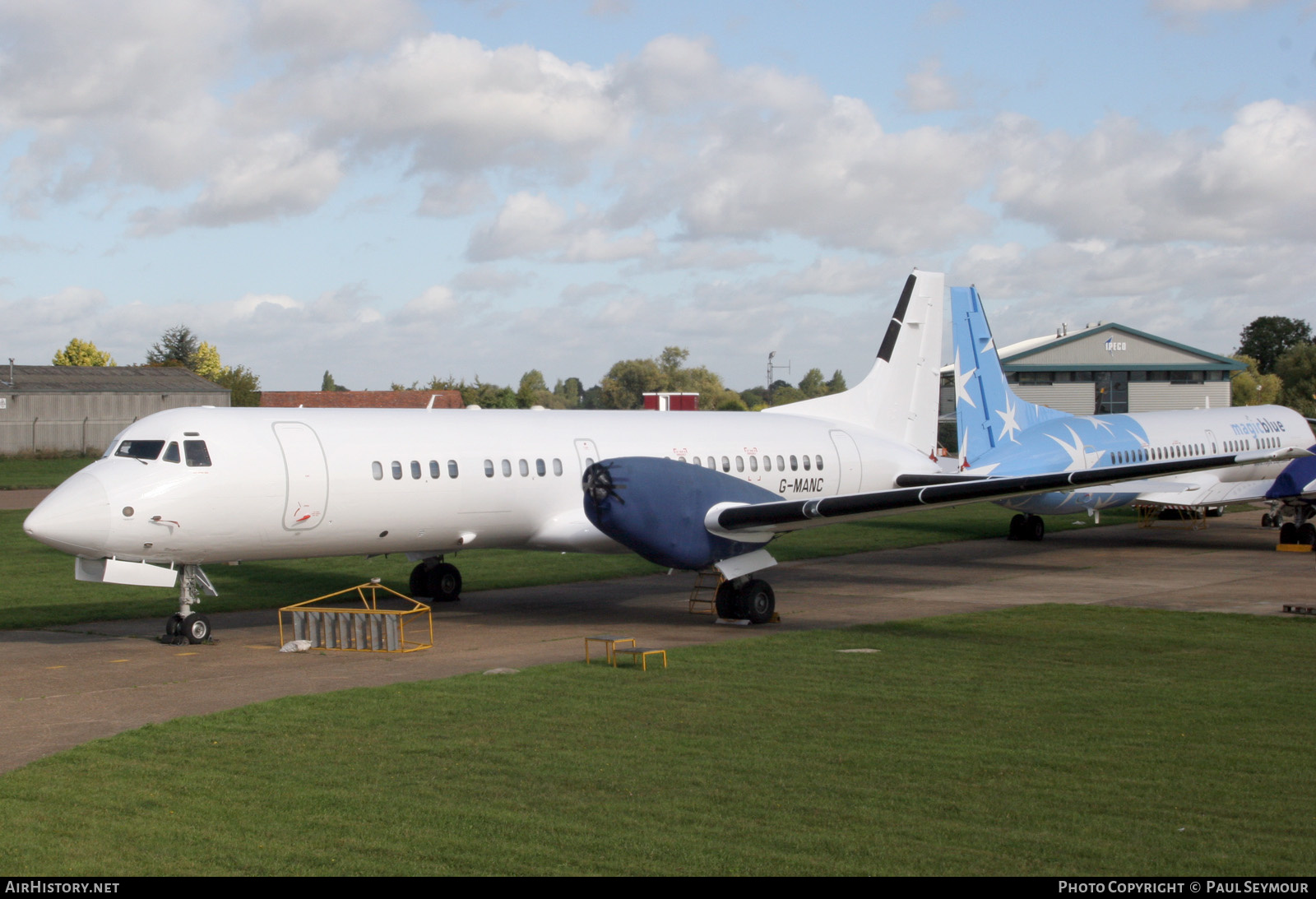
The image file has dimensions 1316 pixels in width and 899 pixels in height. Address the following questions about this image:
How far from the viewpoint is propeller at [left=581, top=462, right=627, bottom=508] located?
16.7m

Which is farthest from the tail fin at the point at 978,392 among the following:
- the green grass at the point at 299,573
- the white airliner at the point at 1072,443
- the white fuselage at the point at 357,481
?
the white fuselage at the point at 357,481

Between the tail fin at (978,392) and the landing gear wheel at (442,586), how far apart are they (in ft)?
40.1

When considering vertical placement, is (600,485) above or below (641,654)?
above

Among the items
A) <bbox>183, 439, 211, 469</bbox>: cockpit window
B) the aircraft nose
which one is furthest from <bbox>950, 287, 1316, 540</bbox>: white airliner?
the aircraft nose

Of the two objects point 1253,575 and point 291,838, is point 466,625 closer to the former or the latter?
point 291,838

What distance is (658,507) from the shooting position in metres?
16.8

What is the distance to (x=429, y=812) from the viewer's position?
8.46 meters

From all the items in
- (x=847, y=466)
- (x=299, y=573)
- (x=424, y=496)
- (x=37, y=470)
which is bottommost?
(x=299, y=573)

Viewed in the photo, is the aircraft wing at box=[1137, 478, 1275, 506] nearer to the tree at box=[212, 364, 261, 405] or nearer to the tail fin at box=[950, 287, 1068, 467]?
the tail fin at box=[950, 287, 1068, 467]

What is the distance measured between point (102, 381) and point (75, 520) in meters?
69.1

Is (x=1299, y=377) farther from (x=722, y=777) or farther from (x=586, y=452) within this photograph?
(x=722, y=777)

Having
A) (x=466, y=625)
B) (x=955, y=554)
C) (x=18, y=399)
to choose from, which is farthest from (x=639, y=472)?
(x=18, y=399)

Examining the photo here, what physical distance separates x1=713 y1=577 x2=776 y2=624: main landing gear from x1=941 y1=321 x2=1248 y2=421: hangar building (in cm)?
5982

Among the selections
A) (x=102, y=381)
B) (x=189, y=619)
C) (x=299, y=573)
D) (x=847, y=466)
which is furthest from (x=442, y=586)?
(x=102, y=381)
